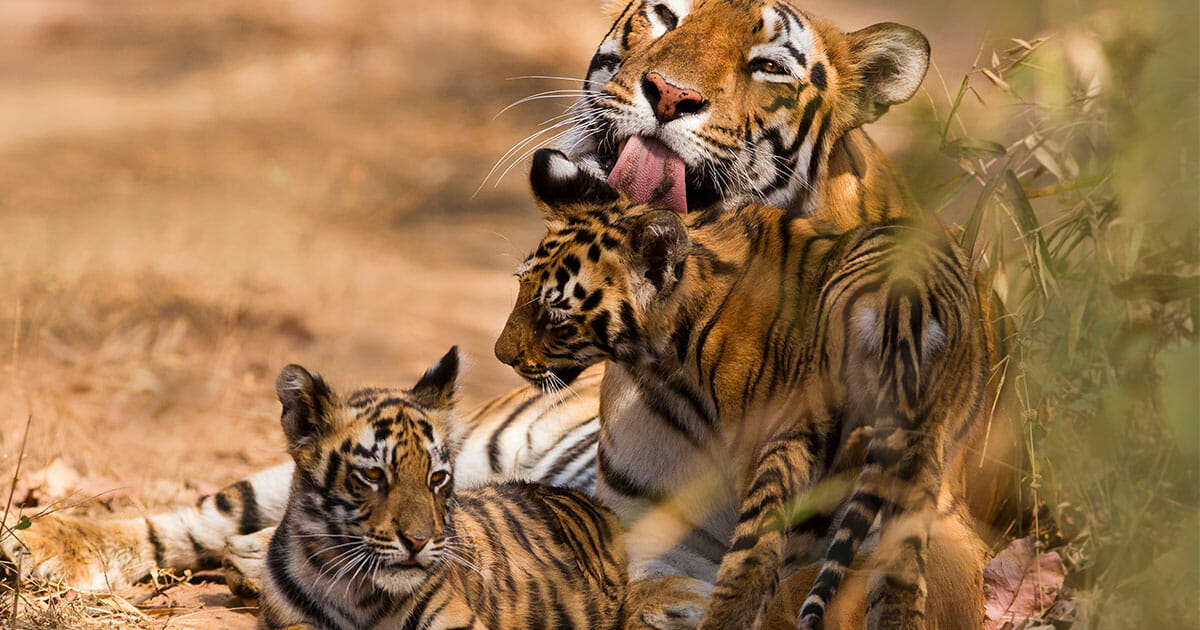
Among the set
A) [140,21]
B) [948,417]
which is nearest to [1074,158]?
[948,417]

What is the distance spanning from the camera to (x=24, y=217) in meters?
7.38

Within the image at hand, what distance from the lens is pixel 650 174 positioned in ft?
11.4

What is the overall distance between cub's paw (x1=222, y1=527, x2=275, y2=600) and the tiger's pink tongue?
153 cm

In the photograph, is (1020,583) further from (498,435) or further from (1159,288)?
(498,435)

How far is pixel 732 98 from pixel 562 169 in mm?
503

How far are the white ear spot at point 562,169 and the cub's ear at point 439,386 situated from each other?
1.97 ft

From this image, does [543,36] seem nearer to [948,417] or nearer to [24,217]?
[24,217]

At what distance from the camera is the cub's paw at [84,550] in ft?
12.6

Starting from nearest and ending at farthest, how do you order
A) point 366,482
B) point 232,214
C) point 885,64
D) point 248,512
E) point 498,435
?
point 366,482
point 885,64
point 248,512
point 498,435
point 232,214

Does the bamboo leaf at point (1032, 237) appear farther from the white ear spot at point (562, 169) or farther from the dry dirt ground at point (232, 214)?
the dry dirt ground at point (232, 214)

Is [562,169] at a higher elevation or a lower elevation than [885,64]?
lower

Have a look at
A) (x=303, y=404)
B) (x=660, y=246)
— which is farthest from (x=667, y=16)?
(x=303, y=404)

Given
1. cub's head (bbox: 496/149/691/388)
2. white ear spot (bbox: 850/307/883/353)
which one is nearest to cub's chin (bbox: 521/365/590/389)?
cub's head (bbox: 496/149/691/388)

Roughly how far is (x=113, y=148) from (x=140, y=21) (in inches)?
A: 78.4
